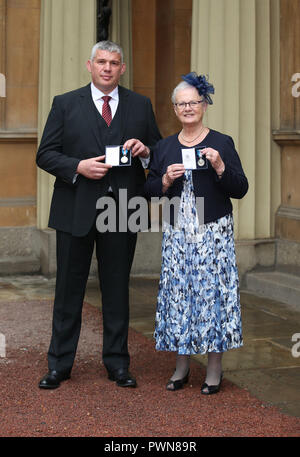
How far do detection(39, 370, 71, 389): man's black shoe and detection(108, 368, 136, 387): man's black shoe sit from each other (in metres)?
0.34

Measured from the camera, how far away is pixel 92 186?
5195mm

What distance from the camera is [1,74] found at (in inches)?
387

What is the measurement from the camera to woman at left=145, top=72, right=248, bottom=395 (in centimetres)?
505

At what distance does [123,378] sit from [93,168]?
1314 mm

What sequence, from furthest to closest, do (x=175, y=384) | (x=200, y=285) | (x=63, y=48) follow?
(x=63, y=48), (x=175, y=384), (x=200, y=285)

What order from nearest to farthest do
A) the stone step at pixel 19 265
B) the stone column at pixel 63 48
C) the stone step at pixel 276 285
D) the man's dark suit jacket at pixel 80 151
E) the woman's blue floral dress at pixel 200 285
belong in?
the woman's blue floral dress at pixel 200 285
the man's dark suit jacket at pixel 80 151
the stone step at pixel 276 285
the stone column at pixel 63 48
the stone step at pixel 19 265

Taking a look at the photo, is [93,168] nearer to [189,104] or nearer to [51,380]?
[189,104]

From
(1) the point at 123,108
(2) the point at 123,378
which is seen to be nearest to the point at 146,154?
(1) the point at 123,108

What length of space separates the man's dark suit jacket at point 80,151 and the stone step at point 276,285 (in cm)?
318

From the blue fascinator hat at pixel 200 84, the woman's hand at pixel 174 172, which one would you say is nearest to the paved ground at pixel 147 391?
the woman's hand at pixel 174 172

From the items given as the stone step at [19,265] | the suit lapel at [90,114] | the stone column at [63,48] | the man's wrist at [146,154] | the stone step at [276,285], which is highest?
the stone column at [63,48]

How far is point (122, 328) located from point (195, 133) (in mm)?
1314

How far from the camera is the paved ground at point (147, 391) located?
447cm

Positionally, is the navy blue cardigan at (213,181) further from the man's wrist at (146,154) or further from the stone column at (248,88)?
the stone column at (248,88)
